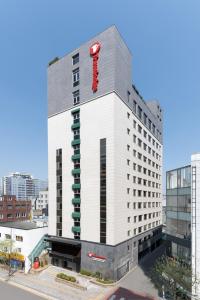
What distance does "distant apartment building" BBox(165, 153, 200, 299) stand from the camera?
1069 inches

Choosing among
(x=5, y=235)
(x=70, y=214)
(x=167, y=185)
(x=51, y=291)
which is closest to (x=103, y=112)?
(x=167, y=185)

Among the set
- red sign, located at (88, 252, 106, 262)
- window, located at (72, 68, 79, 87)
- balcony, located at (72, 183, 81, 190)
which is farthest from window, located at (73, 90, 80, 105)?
red sign, located at (88, 252, 106, 262)

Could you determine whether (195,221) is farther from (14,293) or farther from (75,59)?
(75,59)

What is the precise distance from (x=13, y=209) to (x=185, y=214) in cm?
7429

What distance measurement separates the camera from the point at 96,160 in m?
44.1

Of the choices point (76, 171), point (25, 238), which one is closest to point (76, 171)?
point (76, 171)

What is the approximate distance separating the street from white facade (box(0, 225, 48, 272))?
7904 mm

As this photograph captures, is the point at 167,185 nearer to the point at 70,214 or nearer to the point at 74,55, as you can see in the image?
the point at 70,214

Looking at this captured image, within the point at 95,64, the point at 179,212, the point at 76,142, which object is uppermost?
the point at 95,64

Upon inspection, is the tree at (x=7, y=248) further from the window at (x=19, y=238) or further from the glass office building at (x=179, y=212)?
the glass office building at (x=179, y=212)

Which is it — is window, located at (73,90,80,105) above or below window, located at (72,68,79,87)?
below

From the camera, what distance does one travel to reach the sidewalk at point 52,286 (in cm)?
3498

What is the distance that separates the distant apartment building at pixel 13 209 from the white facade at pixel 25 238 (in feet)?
114

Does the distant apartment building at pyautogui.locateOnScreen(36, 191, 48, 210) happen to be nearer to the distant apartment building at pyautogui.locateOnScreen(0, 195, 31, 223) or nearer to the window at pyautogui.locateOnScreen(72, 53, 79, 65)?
the distant apartment building at pyautogui.locateOnScreen(0, 195, 31, 223)
